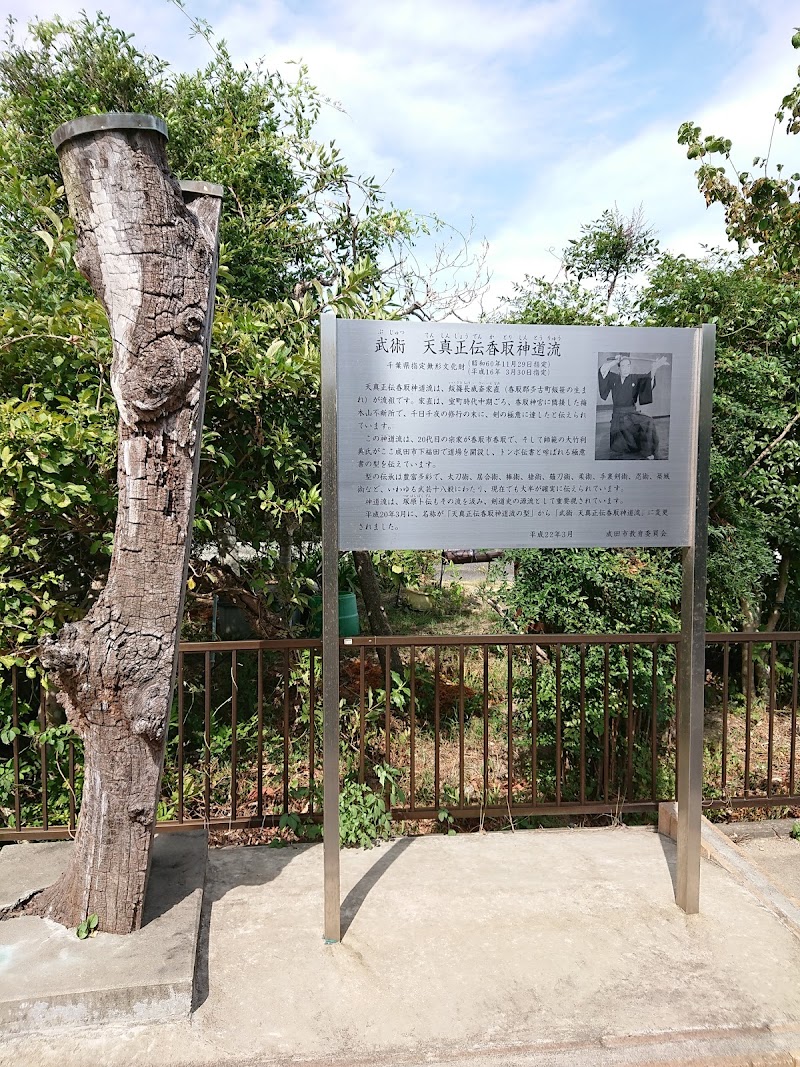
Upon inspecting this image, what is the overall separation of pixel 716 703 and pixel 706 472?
4.65m

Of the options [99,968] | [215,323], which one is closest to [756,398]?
[215,323]

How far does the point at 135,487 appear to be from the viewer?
2615 millimetres

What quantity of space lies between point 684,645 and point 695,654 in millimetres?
58

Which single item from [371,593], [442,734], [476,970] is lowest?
[442,734]

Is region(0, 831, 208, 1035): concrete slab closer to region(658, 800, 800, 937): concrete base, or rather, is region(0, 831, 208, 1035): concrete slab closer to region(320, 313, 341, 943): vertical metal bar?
region(320, 313, 341, 943): vertical metal bar

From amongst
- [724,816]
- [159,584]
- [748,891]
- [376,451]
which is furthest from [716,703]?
[159,584]

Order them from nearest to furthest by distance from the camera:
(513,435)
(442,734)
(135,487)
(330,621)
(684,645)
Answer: (135,487) → (330,621) → (513,435) → (684,645) → (442,734)

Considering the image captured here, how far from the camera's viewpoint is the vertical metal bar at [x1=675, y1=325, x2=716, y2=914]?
10.1 ft

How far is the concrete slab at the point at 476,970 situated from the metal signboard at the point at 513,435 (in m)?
1.58

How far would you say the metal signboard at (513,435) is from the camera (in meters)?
2.89

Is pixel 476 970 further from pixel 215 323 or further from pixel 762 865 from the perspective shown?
pixel 215 323

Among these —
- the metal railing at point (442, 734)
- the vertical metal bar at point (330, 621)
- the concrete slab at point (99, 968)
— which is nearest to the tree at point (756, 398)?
the metal railing at point (442, 734)

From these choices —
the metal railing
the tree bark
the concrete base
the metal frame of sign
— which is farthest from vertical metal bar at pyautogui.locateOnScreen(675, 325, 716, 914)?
the tree bark

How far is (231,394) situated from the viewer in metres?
4.03
